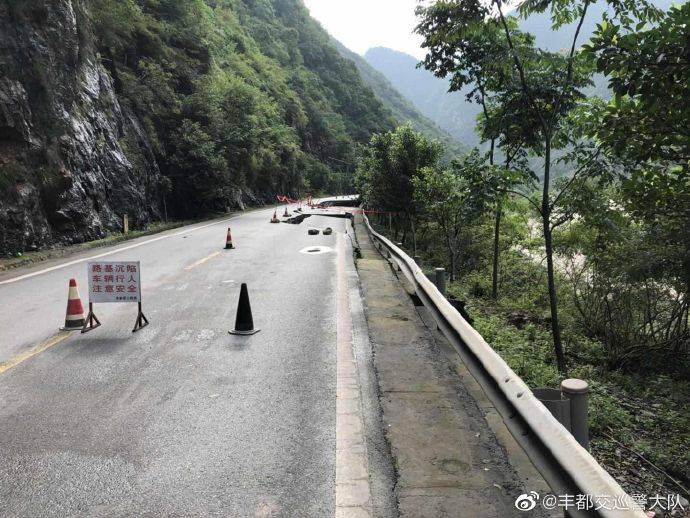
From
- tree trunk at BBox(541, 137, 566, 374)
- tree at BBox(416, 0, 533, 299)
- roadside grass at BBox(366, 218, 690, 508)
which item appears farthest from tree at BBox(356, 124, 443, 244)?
tree trunk at BBox(541, 137, 566, 374)

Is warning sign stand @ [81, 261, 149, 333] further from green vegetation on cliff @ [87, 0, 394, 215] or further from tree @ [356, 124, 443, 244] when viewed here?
green vegetation on cliff @ [87, 0, 394, 215]

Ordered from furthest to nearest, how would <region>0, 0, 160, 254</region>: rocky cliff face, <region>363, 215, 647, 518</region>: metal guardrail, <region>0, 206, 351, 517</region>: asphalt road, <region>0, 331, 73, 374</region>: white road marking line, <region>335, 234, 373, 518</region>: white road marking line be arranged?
<region>0, 0, 160, 254</region>: rocky cliff face < <region>0, 331, 73, 374</region>: white road marking line < <region>0, 206, 351, 517</region>: asphalt road < <region>335, 234, 373, 518</region>: white road marking line < <region>363, 215, 647, 518</region>: metal guardrail

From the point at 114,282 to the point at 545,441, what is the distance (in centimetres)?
657

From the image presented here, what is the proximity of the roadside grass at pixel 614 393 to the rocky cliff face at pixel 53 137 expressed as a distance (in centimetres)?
1303

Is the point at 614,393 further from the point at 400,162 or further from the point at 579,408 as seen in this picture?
the point at 400,162

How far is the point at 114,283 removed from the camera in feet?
24.3

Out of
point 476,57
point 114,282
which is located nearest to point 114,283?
point 114,282

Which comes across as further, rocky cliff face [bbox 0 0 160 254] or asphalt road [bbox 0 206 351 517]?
rocky cliff face [bbox 0 0 160 254]

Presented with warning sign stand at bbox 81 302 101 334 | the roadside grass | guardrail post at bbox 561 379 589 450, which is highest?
guardrail post at bbox 561 379 589 450

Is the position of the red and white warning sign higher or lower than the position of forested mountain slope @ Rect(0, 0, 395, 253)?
lower

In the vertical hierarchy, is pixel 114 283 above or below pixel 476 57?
below

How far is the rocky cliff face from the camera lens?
599 inches

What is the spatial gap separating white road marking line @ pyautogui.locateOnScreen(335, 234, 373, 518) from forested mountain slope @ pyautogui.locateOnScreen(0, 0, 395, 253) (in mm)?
12663

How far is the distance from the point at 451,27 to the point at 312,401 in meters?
5.84
